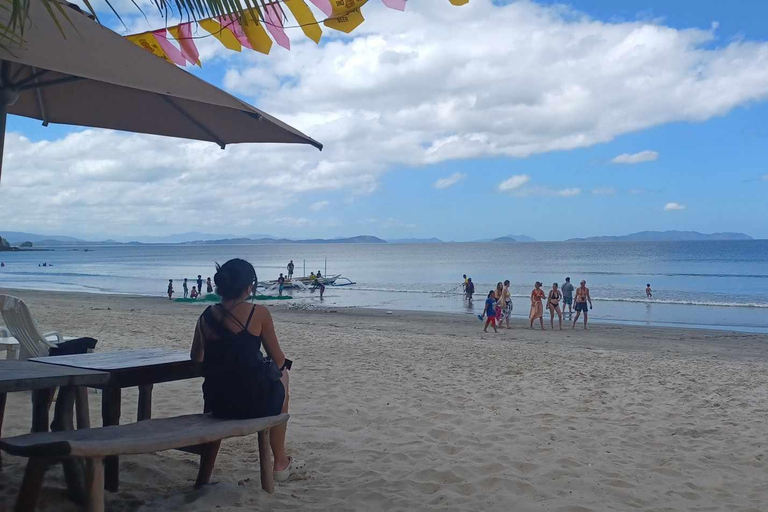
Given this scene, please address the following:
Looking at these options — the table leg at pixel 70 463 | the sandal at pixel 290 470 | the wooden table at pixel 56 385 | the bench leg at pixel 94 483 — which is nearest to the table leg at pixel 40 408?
the wooden table at pixel 56 385

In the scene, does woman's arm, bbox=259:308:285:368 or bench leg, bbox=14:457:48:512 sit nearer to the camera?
bench leg, bbox=14:457:48:512

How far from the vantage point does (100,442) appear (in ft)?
8.09

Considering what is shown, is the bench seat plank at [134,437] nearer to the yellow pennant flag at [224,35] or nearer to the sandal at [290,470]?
the sandal at [290,470]

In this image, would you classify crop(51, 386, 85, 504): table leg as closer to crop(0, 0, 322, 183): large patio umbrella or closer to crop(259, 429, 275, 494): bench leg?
crop(259, 429, 275, 494): bench leg

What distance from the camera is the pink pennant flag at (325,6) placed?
371 centimetres

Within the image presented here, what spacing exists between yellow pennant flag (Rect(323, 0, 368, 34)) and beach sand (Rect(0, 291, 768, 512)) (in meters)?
2.72

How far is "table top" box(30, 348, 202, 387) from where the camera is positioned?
321 cm

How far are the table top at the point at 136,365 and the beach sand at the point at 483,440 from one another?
2.04 ft

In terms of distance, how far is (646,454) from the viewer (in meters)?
4.45

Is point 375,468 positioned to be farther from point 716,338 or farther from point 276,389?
point 716,338

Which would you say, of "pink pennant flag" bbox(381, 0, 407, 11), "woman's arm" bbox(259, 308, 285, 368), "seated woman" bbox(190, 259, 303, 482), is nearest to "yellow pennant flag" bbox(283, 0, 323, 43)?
"pink pennant flag" bbox(381, 0, 407, 11)

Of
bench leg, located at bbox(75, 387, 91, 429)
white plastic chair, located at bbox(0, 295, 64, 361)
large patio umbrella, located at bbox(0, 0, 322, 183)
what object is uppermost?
large patio umbrella, located at bbox(0, 0, 322, 183)

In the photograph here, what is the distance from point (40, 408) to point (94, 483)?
1.00 metres

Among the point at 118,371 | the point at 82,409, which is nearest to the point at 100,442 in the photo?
the point at 118,371
